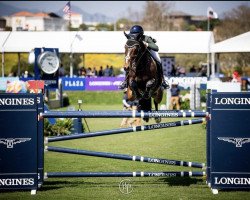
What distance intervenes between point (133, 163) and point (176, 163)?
316 cm

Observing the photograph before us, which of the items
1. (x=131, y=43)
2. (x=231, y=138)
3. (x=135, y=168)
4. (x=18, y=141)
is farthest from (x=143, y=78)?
(x=18, y=141)

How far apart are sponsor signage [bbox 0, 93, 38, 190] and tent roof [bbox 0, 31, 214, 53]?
28.0 metres

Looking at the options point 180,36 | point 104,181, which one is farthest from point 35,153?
point 180,36

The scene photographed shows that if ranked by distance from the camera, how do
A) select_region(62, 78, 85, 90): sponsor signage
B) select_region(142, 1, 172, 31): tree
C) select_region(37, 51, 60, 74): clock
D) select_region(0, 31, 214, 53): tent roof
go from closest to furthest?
select_region(37, 51, 60, 74): clock, select_region(62, 78, 85, 90): sponsor signage, select_region(0, 31, 214, 53): tent roof, select_region(142, 1, 172, 31): tree

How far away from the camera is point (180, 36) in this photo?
3800cm

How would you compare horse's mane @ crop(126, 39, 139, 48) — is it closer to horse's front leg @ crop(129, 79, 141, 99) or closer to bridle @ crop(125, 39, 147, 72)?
bridle @ crop(125, 39, 147, 72)

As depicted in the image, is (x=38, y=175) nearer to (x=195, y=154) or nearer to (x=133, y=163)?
(x=133, y=163)

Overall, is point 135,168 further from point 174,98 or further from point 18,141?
point 174,98

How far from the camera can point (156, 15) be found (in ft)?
246

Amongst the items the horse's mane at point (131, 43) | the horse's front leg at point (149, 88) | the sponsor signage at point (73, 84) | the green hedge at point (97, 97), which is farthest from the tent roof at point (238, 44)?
the horse's mane at point (131, 43)

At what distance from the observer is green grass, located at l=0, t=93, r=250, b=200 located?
870cm

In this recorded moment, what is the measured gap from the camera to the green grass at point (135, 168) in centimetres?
870

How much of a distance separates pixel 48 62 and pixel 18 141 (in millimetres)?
14251

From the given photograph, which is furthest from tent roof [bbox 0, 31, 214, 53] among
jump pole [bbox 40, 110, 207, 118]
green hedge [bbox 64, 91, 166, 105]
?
jump pole [bbox 40, 110, 207, 118]
